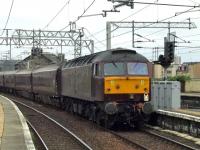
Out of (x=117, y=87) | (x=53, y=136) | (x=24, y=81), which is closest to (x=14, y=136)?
(x=53, y=136)

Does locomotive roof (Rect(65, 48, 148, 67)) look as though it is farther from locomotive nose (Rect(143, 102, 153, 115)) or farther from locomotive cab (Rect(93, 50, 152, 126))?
locomotive nose (Rect(143, 102, 153, 115))

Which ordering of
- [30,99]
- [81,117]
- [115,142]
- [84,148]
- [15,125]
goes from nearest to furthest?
[84,148]
[115,142]
[15,125]
[81,117]
[30,99]

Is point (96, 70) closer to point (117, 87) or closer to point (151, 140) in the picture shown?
point (117, 87)

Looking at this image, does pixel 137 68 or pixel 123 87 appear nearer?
pixel 123 87

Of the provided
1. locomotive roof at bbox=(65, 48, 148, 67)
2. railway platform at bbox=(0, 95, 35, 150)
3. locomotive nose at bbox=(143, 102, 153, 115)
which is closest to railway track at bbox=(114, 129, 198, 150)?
locomotive nose at bbox=(143, 102, 153, 115)

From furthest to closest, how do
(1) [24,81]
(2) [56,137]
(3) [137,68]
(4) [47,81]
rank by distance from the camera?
1. (1) [24,81]
2. (4) [47,81]
3. (3) [137,68]
4. (2) [56,137]

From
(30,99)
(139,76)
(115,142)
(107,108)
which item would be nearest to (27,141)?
(115,142)

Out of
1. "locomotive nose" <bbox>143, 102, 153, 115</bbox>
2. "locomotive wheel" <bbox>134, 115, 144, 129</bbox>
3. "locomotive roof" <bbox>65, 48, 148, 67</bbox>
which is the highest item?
"locomotive roof" <bbox>65, 48, 148, 67</bbox>

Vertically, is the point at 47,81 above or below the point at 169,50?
below

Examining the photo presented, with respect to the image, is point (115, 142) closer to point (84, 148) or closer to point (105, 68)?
point (84, 148)

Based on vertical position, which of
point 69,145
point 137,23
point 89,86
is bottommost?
point 69,145

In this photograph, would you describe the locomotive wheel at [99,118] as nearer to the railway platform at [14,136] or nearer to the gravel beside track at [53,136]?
the gravel beside track at [53,136]

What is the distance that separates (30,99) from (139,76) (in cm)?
3285

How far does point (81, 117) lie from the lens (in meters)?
25.6
